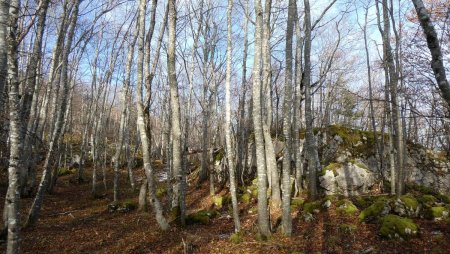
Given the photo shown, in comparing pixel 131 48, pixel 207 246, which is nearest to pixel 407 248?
pixel 207 246

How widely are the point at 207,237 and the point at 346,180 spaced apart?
769 cm

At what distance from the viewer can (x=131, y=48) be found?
13180 millimetres

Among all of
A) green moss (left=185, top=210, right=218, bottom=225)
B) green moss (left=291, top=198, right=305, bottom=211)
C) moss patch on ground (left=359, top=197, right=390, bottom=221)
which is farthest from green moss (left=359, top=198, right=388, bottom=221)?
green moss (left=185, top=210, right=218, bottom=225)

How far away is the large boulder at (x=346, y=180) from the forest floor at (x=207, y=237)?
271cm

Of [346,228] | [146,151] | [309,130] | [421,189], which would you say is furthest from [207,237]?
[421,189]

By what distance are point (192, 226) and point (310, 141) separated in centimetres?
502

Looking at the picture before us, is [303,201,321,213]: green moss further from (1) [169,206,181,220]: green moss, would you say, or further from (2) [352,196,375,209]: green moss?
(1) [169,206,181,220]: green moss

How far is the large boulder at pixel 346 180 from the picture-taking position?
41.1ft

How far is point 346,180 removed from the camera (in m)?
12.7

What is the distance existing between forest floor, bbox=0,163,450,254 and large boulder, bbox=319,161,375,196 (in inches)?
107

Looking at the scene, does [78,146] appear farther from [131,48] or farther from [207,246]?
[207,246]

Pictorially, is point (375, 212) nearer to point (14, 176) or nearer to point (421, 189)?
point (421, 189)

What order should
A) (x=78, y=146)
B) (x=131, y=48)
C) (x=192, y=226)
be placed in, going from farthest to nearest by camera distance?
(x=78, y=146) < (x=131, y=48) < (x=192, y=226)

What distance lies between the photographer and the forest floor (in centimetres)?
659
